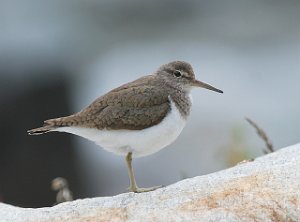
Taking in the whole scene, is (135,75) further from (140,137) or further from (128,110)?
(140,137)

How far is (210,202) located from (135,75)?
8.16 meters

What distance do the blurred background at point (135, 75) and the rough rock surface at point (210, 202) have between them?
2.25m

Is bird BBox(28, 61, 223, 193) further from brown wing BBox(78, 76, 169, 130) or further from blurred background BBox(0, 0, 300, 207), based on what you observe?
blurred background BBox(0, 0, 300, 207)

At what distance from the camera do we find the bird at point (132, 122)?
643cm

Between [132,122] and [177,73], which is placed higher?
[177,73]

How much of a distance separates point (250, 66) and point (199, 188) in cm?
853

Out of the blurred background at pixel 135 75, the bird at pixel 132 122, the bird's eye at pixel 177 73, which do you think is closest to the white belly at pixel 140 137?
the bird at pixel 132 122

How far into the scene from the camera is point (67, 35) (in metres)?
16.1

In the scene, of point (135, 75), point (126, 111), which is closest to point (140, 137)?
point (126, 111)

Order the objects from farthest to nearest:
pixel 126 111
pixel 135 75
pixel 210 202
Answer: pixel 135 75 → pixel 126 111 → pixel 210 202

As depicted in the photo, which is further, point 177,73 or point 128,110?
point 177,73

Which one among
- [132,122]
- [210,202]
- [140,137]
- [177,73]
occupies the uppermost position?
[177,73]

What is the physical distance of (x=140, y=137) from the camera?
6.40 metres

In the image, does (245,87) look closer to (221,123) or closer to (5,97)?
A: (221,123)
